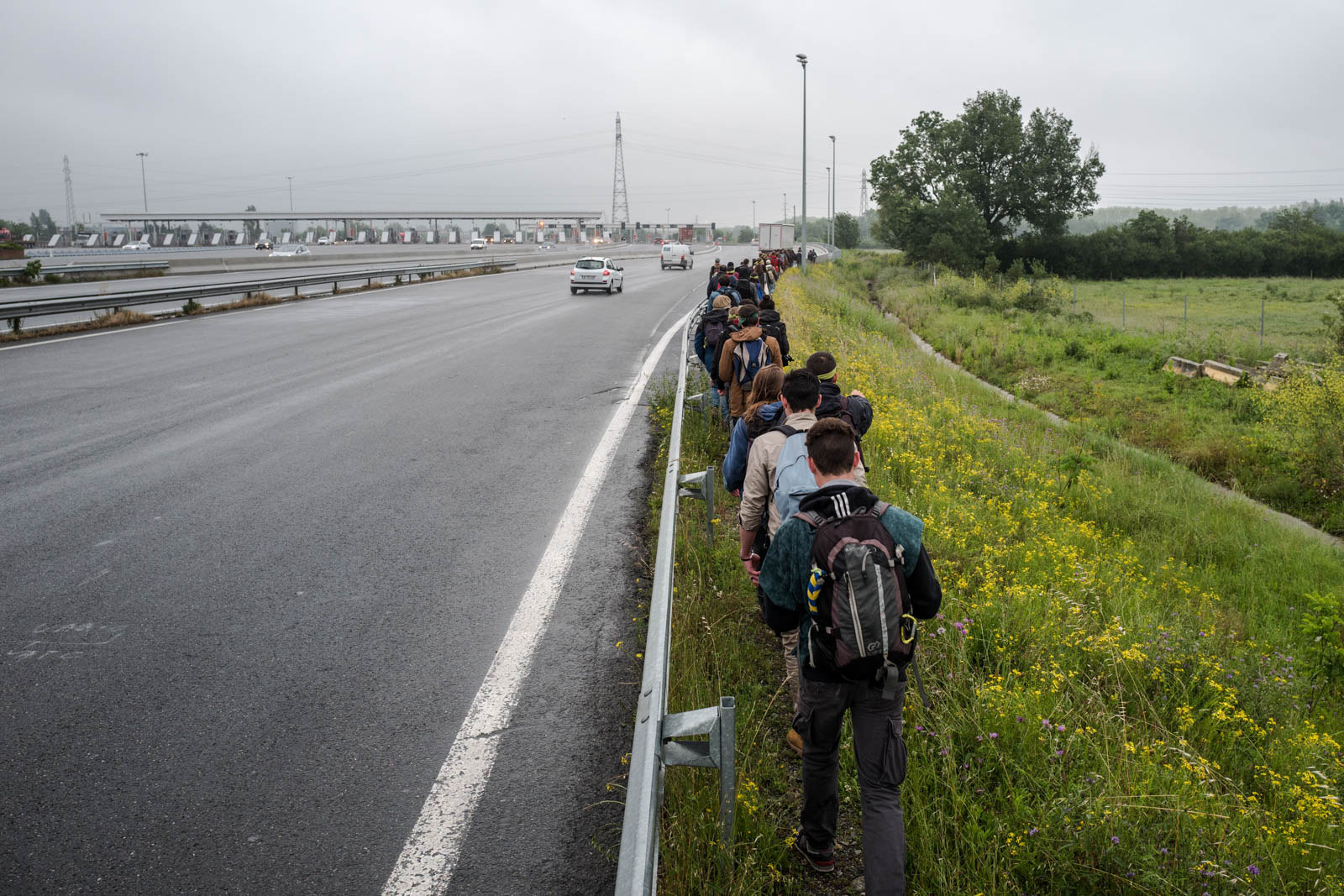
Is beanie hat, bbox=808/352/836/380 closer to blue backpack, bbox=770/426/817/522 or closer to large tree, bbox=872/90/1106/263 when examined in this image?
blue backpack, bbox=770/426/817/522

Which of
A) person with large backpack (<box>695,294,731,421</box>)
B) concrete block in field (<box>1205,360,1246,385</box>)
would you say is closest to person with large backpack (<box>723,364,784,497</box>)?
person with large backpack (<box>695,294,731,421</box>)

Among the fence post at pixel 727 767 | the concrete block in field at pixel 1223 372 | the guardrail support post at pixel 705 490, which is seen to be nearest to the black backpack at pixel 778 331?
the guardrail support post at pixel 705 490

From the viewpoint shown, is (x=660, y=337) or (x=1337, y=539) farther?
(x=660, y=337)

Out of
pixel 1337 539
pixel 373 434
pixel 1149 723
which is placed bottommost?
pixel 1337 539

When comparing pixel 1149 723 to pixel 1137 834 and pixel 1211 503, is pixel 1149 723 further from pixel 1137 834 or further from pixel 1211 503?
pixel 1211 503

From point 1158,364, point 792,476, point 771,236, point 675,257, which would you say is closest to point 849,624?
point 792,476

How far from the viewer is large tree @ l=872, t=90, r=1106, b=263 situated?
70688 millimetres

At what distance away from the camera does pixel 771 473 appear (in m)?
4.32

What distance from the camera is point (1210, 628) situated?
258 inches

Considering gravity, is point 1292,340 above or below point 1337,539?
above

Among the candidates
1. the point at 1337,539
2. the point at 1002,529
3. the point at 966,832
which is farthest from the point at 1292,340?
the point at 966,832

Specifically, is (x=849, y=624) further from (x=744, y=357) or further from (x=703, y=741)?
(x=744, y=357)

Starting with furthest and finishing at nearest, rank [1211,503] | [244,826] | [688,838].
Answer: [1211,503] < [244,826] < [688,838]

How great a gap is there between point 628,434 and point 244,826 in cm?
711
